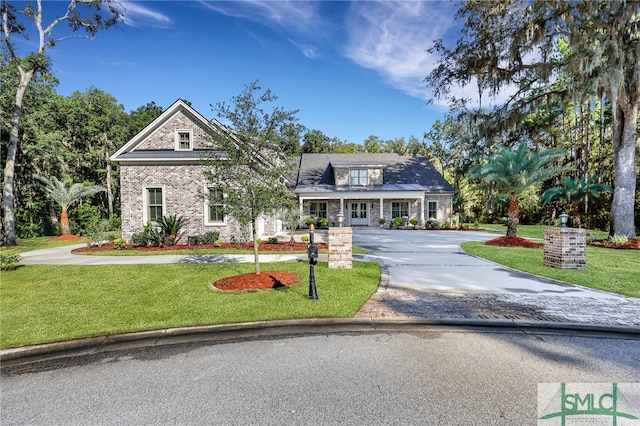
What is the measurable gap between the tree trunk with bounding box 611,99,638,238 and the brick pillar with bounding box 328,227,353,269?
45.2ft

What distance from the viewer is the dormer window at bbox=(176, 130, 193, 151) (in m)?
13.7

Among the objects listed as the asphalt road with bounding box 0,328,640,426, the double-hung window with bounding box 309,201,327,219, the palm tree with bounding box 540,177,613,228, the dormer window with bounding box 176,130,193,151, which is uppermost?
the dormer window with bounding box 176,130,193,151

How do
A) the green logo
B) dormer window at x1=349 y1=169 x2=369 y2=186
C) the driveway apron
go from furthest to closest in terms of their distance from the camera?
dormer window at x1=349 y1=169 x2=369 y2=186 → the driveway apron → the green logo

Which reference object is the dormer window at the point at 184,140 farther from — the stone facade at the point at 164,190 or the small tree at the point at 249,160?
the small tree at the point at 249,160

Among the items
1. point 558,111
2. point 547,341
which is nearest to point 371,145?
point 558,111

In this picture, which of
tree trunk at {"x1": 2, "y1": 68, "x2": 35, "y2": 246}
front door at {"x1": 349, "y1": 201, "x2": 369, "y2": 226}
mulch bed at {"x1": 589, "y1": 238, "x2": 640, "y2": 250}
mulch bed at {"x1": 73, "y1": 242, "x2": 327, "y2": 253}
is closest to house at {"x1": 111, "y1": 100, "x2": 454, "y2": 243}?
front door at {"x1": 349, "y1": 201, "x2": 369, "y2": 226}

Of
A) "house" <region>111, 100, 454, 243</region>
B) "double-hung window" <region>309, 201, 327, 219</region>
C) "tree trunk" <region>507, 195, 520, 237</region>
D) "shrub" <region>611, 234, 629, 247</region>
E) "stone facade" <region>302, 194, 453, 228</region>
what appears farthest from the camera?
"double-hung window" <region>309, 201, 327, 219</region>

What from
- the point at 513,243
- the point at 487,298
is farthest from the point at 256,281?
the point at 513,243

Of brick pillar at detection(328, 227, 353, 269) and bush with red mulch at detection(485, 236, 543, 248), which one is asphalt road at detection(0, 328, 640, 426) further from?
bush with red mulch at detection(485, 236, 543, 248)

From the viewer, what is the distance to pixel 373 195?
21.5 meters

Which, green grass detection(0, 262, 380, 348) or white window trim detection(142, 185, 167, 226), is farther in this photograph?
white window trim detection(142, 185, 167, 226)

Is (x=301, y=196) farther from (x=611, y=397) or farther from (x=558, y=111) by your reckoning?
(x=558, y=111)

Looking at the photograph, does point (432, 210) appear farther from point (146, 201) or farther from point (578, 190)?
point (146, 201)

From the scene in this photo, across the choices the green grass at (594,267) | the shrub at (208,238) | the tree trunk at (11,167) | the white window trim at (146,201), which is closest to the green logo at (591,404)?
the green grass at (594,267)
